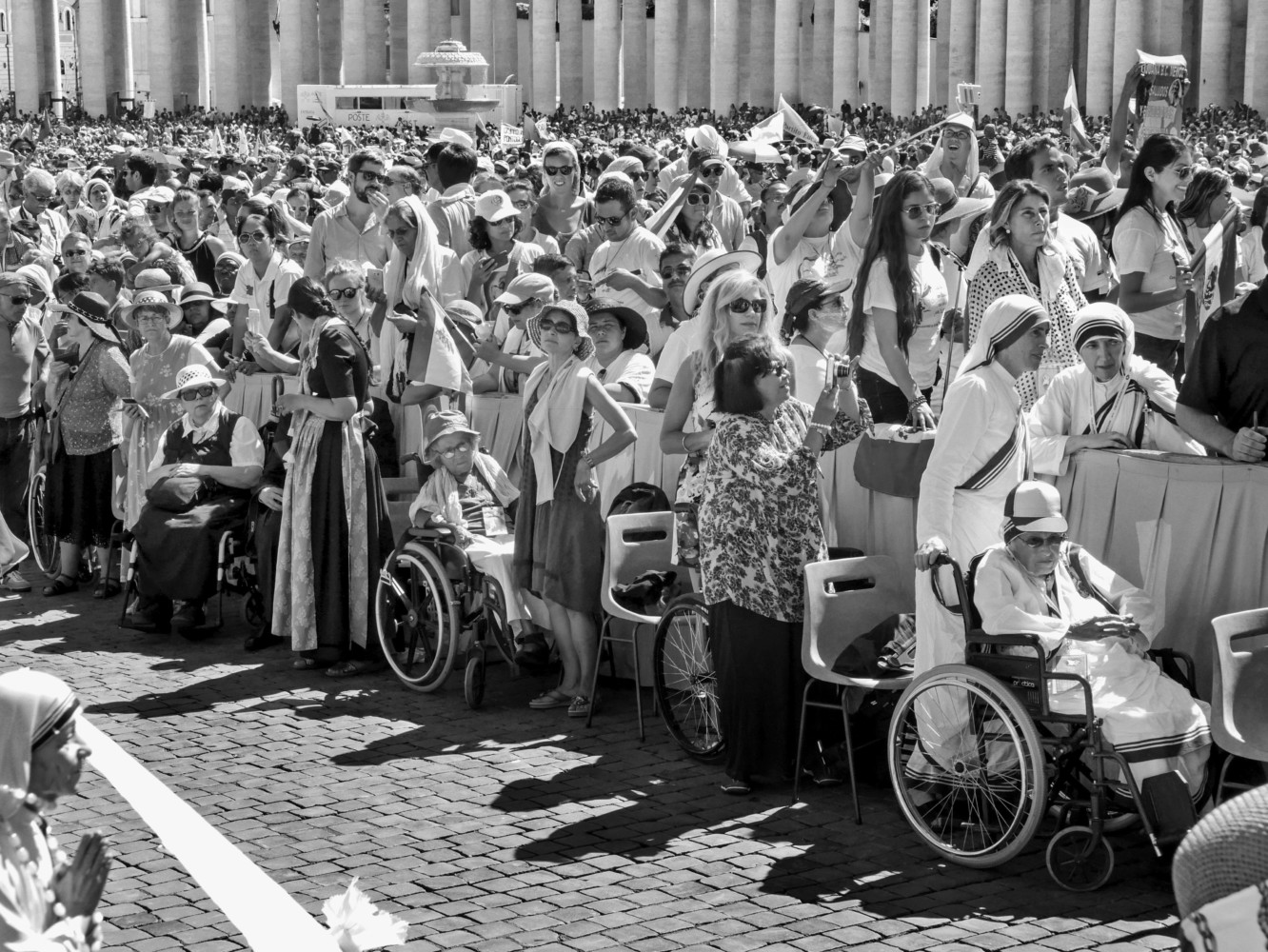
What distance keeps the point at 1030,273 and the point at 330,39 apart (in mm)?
72530

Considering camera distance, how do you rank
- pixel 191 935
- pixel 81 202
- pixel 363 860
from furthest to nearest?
pixel 81 202 < pixel 363 860 < pixel 191 935

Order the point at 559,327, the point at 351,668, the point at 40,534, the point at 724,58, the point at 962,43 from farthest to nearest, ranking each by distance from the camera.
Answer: the point at 724,58 < the point at 962,43 < the point at 40,534 < the point at 351,668 < the point at 559,327

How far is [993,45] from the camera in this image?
184ft

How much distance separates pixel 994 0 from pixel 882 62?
76.5ft

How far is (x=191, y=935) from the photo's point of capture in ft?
19.6

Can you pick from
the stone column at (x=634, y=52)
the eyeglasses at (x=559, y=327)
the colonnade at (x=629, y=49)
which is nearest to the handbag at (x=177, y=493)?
the eyeglasses at (x=559, y=327)

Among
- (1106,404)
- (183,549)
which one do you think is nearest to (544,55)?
(183,549)

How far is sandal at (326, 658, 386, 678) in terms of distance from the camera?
9414 millimetres

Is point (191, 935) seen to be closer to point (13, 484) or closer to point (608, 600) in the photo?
point (608, 600)

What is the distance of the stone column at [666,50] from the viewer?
66812 mm

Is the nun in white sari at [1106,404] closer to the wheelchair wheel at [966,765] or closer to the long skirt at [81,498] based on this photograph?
the wheelchair wheel at [966,765]

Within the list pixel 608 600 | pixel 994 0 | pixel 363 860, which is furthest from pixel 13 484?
pixel 994 0

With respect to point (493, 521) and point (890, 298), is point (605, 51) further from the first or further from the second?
point (890, 298)

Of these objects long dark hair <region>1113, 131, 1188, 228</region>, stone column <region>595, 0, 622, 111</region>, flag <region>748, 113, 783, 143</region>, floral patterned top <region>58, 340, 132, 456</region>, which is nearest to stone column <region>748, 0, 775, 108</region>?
stone column <region>595, 0, 622, 111</region>
